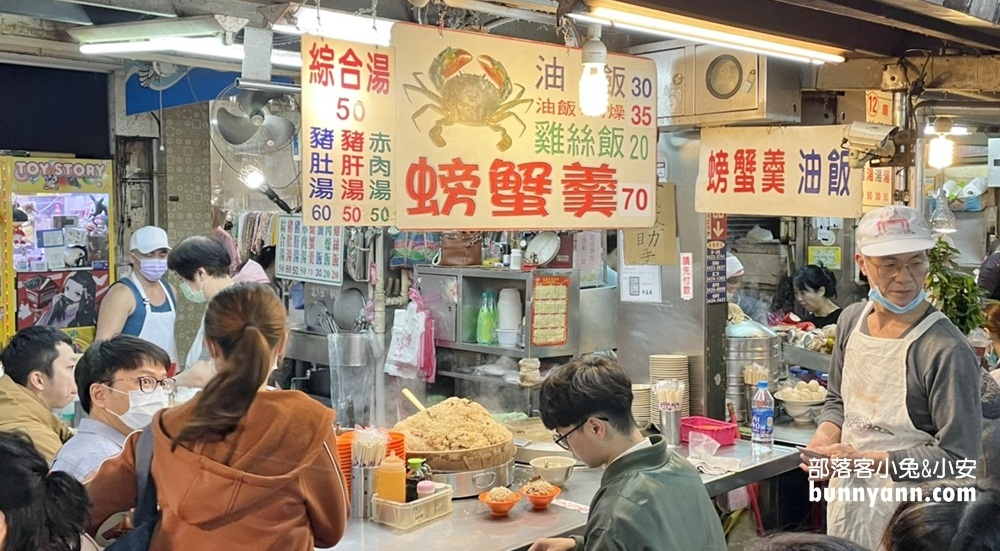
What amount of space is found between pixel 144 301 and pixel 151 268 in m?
0.21

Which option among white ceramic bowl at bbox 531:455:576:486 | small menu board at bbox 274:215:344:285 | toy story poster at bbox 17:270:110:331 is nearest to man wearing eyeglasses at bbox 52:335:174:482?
white ceramic bowl at bbox 531:455:576:486

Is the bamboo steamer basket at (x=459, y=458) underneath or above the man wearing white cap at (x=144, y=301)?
underneath

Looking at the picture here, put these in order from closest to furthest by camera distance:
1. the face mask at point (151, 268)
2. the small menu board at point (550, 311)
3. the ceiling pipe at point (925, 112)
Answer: the ceiling pipe at point (925, 112) → the face mask at point (151, 268) → the small menu board at point (550, 311)

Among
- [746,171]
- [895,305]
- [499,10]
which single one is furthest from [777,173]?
[499,10]

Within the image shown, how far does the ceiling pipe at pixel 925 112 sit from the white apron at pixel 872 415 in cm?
196

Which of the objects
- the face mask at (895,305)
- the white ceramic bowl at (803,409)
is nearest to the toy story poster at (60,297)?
the white ceramic bowl at (803,409)

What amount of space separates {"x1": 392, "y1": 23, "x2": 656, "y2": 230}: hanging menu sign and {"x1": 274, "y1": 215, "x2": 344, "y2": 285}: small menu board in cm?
361

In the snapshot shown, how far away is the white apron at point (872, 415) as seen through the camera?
3.37 m

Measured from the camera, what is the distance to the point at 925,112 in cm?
525

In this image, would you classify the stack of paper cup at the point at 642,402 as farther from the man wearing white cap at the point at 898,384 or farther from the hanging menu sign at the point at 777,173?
the man wearing white cap at the point at 898,384

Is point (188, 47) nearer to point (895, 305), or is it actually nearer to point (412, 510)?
point (412, 510)

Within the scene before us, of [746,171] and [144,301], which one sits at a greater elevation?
[746,171]

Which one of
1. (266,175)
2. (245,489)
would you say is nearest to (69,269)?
(266,175)

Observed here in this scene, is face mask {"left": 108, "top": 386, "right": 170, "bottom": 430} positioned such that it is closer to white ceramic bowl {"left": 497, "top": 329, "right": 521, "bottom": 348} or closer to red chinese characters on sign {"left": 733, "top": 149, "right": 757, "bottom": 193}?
red chinese characters on sign {"left": 733, "top": 149, "right": 757, "bottom": 193}
